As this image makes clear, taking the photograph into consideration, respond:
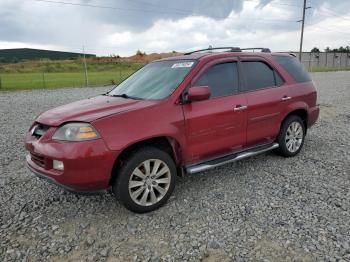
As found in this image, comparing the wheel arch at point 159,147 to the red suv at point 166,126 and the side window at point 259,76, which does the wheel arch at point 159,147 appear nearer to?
the red suv at point 166,126

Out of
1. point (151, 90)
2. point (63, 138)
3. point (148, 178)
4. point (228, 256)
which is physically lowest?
point (228, 256)

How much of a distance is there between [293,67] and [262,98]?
1.24 metres

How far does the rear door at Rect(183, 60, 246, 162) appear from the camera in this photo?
402cm

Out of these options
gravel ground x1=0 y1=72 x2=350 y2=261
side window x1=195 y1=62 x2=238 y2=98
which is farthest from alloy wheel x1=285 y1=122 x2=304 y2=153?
side window x1=195 y1=62 x2=238 y2=98

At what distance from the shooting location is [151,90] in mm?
4273

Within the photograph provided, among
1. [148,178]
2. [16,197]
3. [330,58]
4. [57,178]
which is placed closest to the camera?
[57,178]

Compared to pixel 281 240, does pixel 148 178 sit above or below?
above

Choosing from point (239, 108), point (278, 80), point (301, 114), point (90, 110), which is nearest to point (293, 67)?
point (278, 80)

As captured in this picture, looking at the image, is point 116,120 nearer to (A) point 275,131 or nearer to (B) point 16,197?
(B) point 16,197

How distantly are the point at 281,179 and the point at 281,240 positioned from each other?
1.63 metres

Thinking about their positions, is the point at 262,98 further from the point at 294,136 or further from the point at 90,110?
the point at 90,110

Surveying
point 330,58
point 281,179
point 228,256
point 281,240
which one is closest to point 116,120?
point 228,256

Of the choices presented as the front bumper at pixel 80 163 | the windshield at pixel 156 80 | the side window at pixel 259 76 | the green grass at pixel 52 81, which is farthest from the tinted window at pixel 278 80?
the green grass at pixel 52 81

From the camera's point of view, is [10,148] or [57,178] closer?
[57,178]
